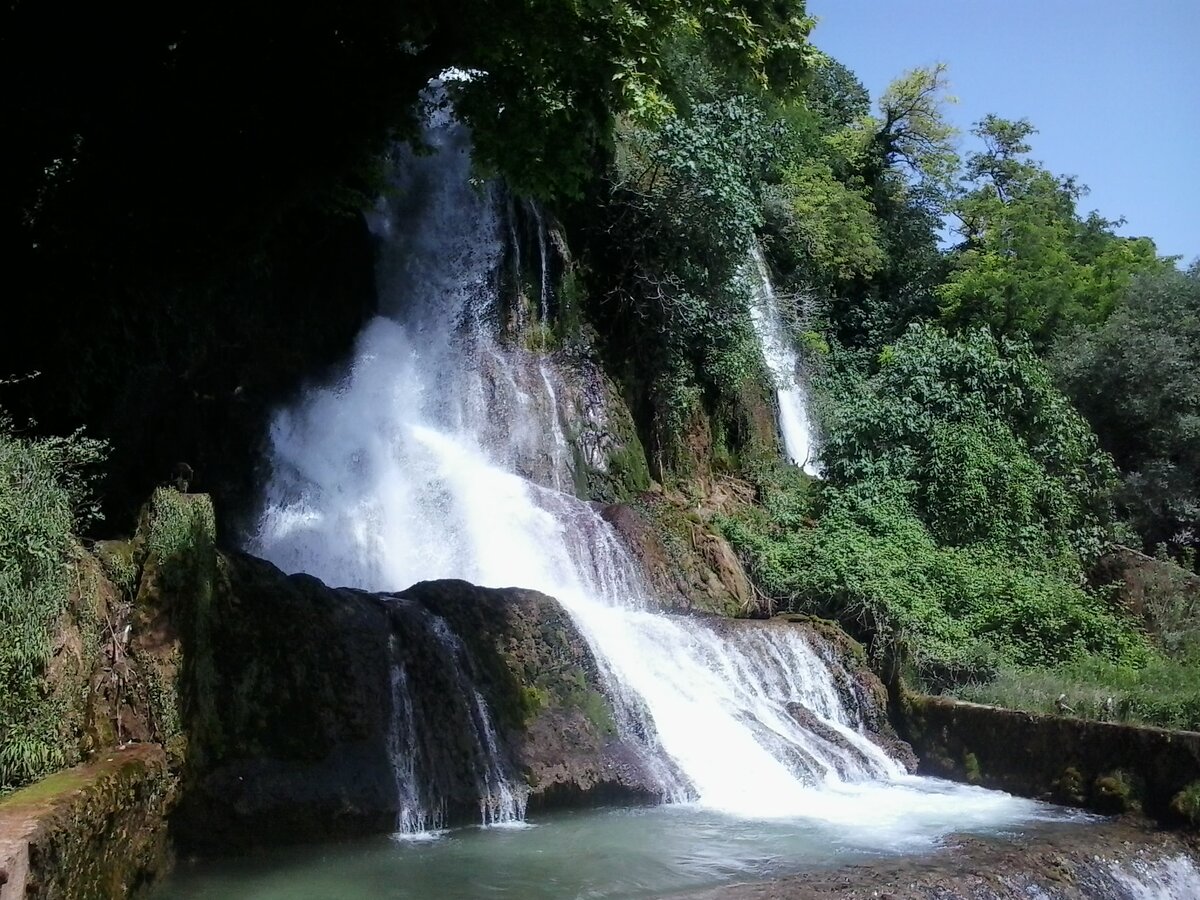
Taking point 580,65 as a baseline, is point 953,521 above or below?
below

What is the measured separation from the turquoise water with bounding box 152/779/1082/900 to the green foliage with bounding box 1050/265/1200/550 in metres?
10.5

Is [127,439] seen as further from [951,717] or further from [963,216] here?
[963,216]

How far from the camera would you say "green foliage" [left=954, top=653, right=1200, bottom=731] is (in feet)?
30.5

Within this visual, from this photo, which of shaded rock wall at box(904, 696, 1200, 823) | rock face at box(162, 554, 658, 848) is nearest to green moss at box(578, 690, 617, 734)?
rock face at box(162, 554, 658, 848)

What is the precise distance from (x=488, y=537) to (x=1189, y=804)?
7751 mm

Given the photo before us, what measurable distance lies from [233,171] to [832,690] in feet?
25.8

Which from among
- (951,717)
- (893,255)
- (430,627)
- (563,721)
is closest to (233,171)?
(430,627)

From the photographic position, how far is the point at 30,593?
5844 mm

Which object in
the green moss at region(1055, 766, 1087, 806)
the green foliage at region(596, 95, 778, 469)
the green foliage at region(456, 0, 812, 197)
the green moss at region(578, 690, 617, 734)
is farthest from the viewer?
the green foliage at region(596, 95, 778, 469)

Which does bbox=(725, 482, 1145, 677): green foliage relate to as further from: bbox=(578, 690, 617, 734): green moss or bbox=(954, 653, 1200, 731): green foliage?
bbox=(578, 690, 617, 734): green moss

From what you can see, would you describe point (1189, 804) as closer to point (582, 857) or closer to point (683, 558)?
point (582, 857)

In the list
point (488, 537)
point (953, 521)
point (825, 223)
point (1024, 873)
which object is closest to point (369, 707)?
point (1024, 873)

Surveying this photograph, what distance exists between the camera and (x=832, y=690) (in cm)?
1134

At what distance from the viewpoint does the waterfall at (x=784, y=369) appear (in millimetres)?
21109
